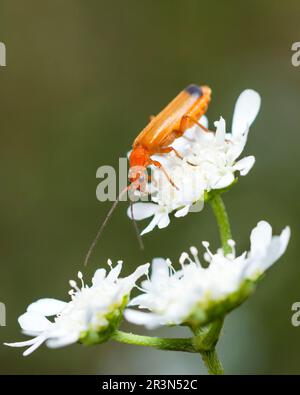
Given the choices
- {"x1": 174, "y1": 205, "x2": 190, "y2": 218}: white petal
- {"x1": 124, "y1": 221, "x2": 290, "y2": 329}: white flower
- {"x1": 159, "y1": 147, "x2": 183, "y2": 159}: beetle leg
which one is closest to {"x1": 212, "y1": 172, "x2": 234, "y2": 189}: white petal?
{"x1": 174, "y1": 205, "x2": 190, "y2": 218}: white petal

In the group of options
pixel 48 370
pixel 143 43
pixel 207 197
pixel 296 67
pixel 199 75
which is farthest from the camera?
pixel 143 43

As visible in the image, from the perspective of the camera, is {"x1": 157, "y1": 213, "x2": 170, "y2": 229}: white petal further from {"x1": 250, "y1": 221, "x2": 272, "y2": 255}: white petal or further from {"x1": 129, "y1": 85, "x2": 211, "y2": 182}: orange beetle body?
{"x1": 250, "y1": 221, "x2": 272, "y2": 255}: white petal

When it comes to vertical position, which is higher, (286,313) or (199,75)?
(199,75)

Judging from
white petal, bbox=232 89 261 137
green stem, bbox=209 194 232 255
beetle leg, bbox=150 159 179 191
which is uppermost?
white petal, bbox=232 89 261 137

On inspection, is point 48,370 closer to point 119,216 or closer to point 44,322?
point 119,216

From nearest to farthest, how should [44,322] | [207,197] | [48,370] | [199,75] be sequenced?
[44,322]
[207,197]
[48,370]
[199,75]

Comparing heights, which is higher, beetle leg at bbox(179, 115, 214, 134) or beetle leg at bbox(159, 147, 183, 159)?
beetle leg at bbox(179, 115, 214, 134)
